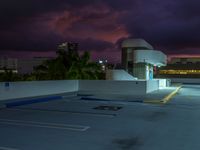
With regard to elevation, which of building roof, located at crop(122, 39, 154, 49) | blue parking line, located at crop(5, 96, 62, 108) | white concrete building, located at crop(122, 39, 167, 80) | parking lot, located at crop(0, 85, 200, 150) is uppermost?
building roof, located at crop(122, 39, 154, 49)

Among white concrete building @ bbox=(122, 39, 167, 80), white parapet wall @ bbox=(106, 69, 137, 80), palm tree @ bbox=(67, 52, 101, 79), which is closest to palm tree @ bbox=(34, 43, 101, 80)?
palm tree @ bbox=(67, 52, 101, 79)

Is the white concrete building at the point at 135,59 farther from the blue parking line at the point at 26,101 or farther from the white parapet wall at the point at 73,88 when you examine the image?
the blue parking line at the point at 26,101

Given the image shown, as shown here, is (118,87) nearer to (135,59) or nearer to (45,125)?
(135,59)

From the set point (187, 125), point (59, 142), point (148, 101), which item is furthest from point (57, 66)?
point (59, 142)

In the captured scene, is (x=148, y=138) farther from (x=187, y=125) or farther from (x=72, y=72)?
(x=72, y=72)

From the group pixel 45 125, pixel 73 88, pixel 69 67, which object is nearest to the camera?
pixel 45 125

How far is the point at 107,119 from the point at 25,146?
4.83 meters

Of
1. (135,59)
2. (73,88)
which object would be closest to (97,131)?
(73,88)

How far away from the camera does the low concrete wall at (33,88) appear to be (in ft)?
59.6

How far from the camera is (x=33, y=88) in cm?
2080

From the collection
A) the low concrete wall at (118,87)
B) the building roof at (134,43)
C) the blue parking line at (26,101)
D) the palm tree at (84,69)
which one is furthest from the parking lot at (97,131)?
the building roof at (134,43)

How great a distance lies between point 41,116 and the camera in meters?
12.0

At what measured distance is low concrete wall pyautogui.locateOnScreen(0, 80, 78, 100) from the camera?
59.6 feet

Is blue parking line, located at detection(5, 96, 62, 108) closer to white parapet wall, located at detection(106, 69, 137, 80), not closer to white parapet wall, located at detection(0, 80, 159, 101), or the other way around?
white parapet wall, located at detection(0, 80, 159, 101)
